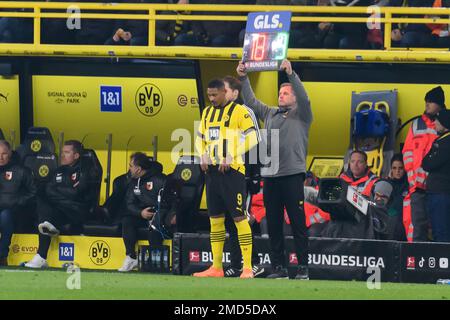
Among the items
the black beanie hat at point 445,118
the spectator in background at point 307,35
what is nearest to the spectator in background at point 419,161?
the black beanie hat at point 445,118

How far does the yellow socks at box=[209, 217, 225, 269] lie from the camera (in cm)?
1459

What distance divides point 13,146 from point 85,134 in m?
0.89

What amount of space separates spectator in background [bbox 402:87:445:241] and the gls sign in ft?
6.65

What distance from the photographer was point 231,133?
14352 mm

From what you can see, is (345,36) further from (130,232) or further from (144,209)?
(130,232)

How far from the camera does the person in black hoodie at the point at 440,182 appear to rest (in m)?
15.6

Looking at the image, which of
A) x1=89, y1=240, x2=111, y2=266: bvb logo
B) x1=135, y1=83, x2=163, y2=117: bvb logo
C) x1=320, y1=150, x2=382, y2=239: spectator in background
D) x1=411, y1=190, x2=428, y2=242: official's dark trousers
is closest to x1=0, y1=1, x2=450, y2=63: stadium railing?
x1=135, y1=83, x2=163, y2=117: bvb logo

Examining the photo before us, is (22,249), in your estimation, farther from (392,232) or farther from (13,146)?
(392,232)

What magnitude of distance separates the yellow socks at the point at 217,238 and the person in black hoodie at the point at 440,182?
243 centimetres

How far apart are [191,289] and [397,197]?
4333 millimetres

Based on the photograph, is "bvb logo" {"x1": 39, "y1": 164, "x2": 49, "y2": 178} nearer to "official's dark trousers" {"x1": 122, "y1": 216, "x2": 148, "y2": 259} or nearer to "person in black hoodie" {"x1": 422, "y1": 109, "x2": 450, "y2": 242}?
"official's dark trousers" {"x1": 122, "y1": 216, "x2": 148, "y2": 259}

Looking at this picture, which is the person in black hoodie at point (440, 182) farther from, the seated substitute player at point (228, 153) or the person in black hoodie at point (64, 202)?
the person in black hoodie at point (64, 202)

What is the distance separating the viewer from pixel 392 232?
1619 cm

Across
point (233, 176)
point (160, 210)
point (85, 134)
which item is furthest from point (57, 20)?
point (233, 176)
